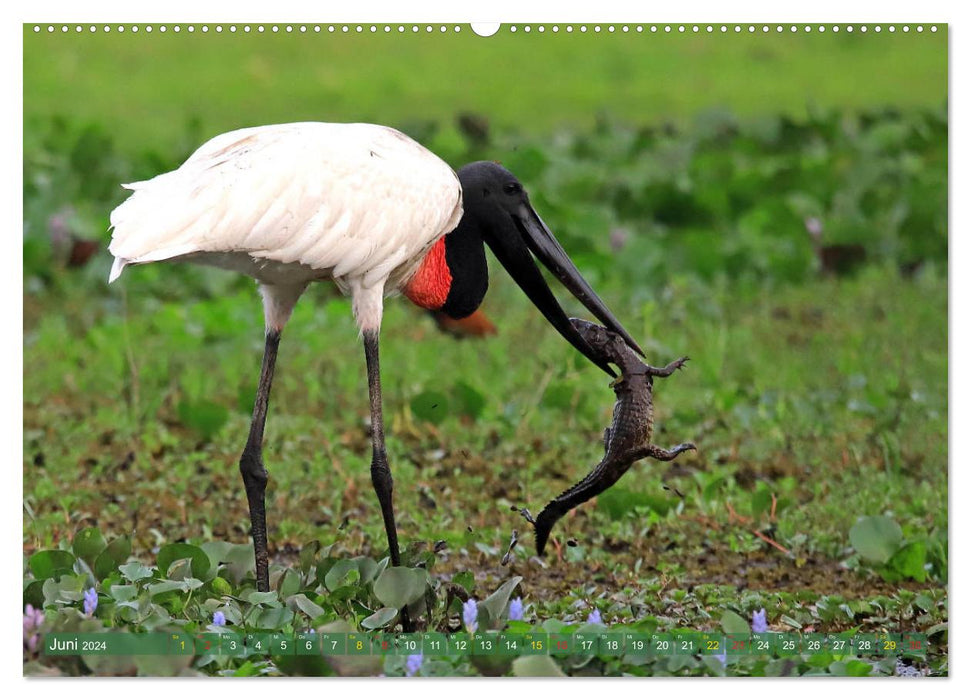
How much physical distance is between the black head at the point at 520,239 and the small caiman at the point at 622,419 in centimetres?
4

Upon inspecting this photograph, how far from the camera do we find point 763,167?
947 centimetres

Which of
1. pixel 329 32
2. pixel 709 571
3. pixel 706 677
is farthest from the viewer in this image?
pixel 709 571

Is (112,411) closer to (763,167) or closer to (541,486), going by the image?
(541,486)

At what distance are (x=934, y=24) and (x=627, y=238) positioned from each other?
398cm

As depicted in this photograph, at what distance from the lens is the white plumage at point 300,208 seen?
14.7 feet

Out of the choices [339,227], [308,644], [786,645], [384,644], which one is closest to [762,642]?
[786,645]

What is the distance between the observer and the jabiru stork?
4.52 meters

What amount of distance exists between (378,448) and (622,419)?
703 millimetres

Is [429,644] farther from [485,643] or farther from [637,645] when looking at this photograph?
[637,645]

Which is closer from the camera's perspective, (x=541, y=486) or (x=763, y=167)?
(x=541, y=486)

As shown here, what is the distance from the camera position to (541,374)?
703 cm

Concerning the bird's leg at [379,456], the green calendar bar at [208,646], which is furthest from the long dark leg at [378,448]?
the green calendar bar at [208,646]

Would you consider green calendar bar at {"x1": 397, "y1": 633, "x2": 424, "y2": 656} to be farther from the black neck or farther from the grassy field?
the black neck

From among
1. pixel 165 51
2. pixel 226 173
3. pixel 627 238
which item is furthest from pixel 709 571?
pixel 627 238
